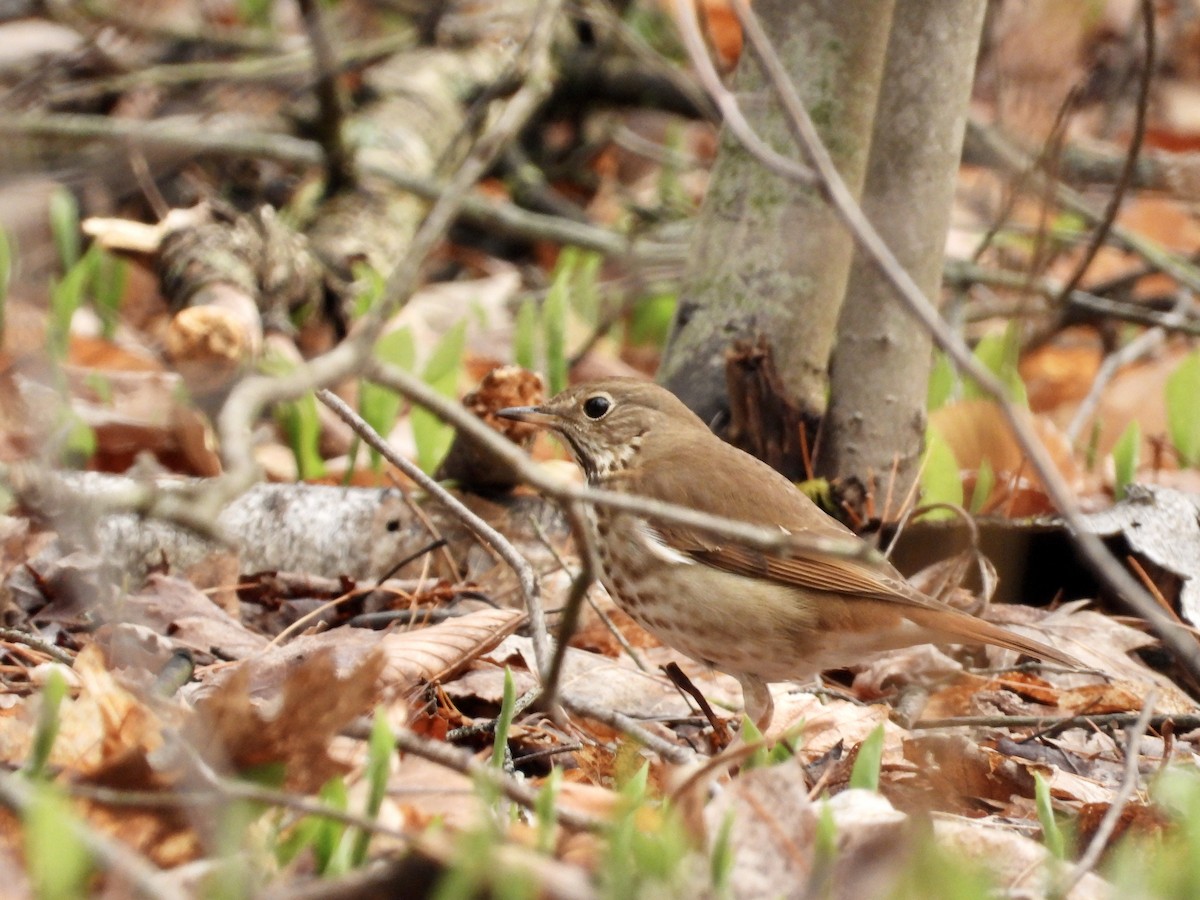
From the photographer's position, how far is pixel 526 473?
200cm

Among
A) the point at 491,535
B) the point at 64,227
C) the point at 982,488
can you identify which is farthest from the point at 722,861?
the point at 64,227

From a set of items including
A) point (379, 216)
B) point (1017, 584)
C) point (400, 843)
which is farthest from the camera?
point (379, 216)

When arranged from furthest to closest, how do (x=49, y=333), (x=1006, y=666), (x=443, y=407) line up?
(x=49, y=333) < (x=1006, y=666) < (x=443, y=407)

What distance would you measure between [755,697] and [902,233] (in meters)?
1.52

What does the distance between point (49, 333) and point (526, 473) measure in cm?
334

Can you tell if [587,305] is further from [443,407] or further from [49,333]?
[443,407]

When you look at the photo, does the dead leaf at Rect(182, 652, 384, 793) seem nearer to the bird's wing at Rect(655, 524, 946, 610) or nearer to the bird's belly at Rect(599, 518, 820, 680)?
the bird's belly at Rect(599, 518, 820, 680)

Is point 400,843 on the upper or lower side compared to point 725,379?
lower

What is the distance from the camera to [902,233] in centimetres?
445

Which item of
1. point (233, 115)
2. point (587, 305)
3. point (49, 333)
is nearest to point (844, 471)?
point (587, 305)

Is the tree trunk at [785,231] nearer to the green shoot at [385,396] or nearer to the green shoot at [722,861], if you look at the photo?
the green shoot at [385,396]

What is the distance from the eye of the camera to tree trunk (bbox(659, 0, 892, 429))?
4449 mm

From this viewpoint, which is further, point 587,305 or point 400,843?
point 587,305

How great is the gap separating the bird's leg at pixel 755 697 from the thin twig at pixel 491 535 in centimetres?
72
